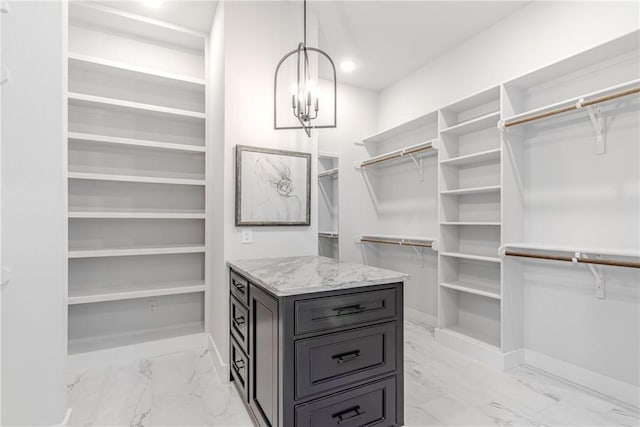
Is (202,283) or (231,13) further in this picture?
(202,283)

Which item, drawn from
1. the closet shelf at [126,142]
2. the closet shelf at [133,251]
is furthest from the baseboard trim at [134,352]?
the closet shelf at [126,142]

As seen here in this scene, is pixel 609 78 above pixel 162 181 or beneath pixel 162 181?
above

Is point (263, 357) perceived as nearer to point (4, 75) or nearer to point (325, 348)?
point (325, 348)

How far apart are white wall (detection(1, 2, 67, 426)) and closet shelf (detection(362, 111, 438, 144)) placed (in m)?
3.04

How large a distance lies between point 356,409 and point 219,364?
135 centimetres

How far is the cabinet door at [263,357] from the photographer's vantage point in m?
1.61

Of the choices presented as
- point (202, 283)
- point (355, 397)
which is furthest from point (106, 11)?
point (355, 397)

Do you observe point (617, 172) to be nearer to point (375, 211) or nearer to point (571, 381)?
point (571, 381)

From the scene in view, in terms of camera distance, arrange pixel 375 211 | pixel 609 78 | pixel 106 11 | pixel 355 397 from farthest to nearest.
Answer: pixel 375 211 < pixel 106 11 < pixel 609 78 < pixel 355 397

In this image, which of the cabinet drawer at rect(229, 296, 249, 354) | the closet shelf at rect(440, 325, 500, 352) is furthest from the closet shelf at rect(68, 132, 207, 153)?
the closet shelf at rect(440, 325, 500, 352)

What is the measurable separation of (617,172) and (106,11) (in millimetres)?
4140

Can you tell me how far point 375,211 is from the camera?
4.40 metres

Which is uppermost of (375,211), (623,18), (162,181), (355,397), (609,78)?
(623,18)

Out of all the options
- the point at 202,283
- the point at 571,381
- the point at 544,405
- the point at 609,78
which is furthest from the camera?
the point at 202,283
